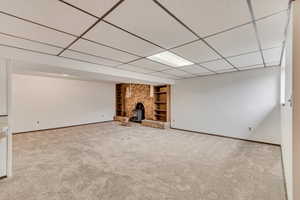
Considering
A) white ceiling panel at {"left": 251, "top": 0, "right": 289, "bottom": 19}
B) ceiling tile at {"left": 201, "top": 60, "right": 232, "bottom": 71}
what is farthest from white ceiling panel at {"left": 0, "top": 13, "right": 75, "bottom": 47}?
ceiling tile at {"left": 201, "top": 60, "right": 232, "bottom": 71}

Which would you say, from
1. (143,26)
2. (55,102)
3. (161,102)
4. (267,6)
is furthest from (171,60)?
(55,102)

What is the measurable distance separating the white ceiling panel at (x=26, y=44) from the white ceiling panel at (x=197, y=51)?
7.24ft

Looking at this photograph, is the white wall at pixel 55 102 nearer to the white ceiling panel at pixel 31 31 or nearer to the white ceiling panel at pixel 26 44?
the white ceiling panel at pixel 26 44

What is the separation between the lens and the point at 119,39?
7.14 feet

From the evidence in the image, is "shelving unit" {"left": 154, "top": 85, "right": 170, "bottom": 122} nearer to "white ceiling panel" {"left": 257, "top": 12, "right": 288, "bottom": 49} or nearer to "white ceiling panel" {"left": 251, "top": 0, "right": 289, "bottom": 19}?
"white ceiling panel" {"left": 257, "top": 12, "right": 288, "bottom": 49}

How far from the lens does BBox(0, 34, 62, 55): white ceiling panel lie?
2091 millimetres

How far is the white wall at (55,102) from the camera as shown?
18.0 feet

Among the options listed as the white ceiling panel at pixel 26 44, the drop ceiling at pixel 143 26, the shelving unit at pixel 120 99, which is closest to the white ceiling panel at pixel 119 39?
the drop ceiling at pixel 143 26

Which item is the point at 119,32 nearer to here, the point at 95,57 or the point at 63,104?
the point at 95,57

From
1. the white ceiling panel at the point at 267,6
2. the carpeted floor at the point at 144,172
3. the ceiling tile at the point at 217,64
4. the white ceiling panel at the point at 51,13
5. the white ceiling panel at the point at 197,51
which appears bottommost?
the carpeted floor at the point at 144,172

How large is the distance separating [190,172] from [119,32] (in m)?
2.61

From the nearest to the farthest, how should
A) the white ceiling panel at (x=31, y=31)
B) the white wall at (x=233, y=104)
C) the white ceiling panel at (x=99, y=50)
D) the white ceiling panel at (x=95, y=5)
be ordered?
1. the white ceiling panel at (x=95, y=5)
2. the white ceiling panel at (x=31, y=31)
3. the white ceiling panel at (x=99, y=50)
4. the white wall at (x=233, y=104)

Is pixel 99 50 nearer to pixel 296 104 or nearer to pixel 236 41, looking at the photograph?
pixel 236 41

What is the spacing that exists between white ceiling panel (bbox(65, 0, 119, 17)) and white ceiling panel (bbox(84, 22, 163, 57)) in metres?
0.27
